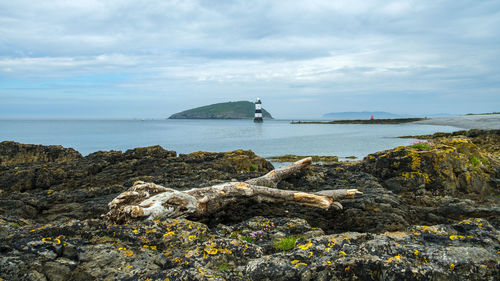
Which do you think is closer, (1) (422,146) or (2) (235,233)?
(2) (235,233)

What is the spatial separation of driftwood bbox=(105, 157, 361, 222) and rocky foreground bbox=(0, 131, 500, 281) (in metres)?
0.36

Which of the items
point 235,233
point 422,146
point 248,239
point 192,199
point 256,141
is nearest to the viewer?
point 248,239

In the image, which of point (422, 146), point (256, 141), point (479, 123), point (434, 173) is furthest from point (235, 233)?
point (479, 123)

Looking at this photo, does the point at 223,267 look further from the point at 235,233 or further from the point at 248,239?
the point at 235,233

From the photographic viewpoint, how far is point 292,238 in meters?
7.33

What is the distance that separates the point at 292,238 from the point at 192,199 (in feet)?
11.8

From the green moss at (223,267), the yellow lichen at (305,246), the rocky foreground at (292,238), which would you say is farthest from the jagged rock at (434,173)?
the green moss at (223,267)

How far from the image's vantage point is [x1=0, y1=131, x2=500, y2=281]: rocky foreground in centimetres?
520

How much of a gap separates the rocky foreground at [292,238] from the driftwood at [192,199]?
36cm

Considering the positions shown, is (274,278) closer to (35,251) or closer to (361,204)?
(35,251)

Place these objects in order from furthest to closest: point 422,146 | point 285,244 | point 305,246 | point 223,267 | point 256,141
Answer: point 256,141 < point 422,146 < point 285,244 < point 305,246 < point 223,267

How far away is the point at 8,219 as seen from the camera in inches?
302

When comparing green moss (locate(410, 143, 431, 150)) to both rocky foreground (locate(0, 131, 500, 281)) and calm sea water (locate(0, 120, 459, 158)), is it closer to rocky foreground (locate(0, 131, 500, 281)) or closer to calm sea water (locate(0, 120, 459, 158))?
rocky foreground (locate(0, 131, 500, 281))

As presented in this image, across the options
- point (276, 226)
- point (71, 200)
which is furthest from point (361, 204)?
point (71, 200)
